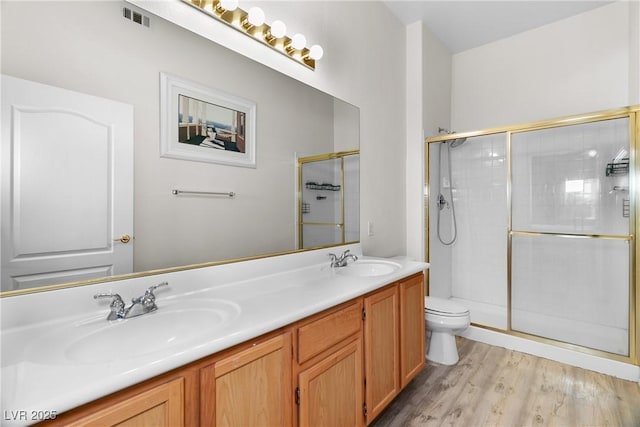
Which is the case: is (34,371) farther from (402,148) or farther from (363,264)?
(402,148)

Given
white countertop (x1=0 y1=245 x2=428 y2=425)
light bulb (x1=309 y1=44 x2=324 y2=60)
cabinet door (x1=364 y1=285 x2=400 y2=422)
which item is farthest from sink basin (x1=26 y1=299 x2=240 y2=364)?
light bulb (x1=309 y1=44 x2=324 y2=60)

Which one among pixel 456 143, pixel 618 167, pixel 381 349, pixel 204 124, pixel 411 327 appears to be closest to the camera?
pixel 204 124

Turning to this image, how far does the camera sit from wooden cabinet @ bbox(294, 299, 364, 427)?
44.2 inches

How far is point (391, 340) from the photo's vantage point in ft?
5.48

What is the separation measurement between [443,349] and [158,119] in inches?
93.8

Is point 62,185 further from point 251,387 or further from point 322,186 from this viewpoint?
point 322,186

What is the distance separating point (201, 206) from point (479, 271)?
119 inches

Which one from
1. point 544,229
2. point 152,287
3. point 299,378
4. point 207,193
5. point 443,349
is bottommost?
point 443,349

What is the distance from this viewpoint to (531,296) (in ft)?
9.66

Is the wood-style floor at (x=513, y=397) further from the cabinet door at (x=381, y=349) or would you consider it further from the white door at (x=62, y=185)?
the white door at (x=62, y=185)

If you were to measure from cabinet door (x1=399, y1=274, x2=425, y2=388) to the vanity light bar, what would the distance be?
1.43 m

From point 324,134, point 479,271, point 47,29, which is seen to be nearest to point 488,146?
point 479,271

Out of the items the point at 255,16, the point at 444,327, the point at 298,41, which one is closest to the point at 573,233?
the point at 444,327

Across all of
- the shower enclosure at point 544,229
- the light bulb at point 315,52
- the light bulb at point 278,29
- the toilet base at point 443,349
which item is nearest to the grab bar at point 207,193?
the light bulb at point 278,29
